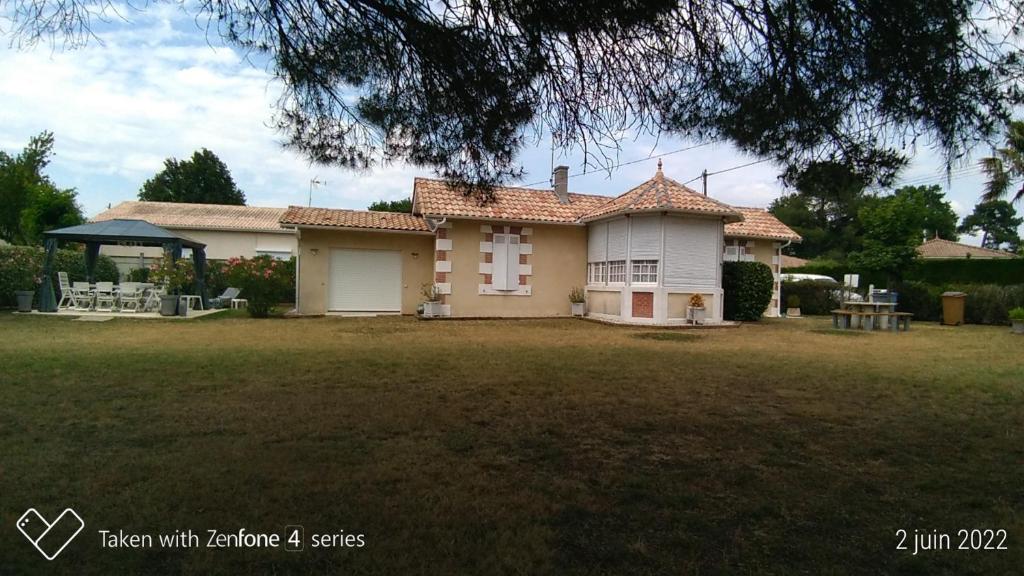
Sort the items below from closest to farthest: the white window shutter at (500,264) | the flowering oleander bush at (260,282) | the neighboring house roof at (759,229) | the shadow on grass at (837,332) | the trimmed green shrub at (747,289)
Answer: the shadow on grass at (837,332) < the flowering oleander bush at (260,282) < the trimmed green shrub at (747,289) < the white window shutter at (500,264) < the neighboring house roof at (759,229)

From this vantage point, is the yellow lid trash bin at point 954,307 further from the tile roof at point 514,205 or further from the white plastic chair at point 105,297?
the white plastic chair at point 105,297

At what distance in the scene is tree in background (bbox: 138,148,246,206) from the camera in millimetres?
45125

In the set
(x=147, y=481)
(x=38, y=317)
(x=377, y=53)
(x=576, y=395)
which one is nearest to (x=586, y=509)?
(x=147, y=481)

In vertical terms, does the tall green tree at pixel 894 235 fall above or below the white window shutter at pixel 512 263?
above

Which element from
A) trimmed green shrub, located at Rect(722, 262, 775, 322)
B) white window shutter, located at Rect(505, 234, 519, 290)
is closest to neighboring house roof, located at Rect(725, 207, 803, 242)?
trimmed green shrub, located at Rect(722, 262, 775, 322)

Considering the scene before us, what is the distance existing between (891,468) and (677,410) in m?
1.74

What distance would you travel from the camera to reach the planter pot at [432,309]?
574 inches

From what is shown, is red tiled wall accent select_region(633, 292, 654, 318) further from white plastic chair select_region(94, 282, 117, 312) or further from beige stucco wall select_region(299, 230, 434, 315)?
white plastic chair select_region(94, 282, 117, 312)

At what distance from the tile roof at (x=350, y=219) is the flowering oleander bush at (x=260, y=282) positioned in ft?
4.17

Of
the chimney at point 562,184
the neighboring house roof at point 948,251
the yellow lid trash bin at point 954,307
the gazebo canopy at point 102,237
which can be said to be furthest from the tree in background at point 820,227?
the gazebo canopy at point 102,237

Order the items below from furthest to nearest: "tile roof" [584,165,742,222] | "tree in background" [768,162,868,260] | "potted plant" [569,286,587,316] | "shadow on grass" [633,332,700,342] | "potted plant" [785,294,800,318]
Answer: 1. "tree in background" [768,162,868,260]
2. "potted plant" [785,294,800,318]
3. "potted plant" [569,286,587,316]
4. "tile roof" [584,165,742,222]
5. "shadow on grass" [633,332,700,342]

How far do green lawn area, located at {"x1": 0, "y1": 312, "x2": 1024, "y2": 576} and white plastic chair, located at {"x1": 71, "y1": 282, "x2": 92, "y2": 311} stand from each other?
7783 mm

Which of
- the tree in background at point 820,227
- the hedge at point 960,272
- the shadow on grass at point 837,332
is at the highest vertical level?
the tree in background at point 820,227

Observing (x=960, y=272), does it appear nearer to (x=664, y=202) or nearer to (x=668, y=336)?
(x=664, y=202)
